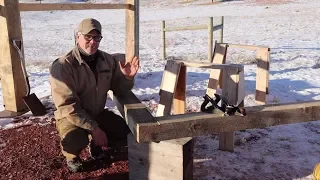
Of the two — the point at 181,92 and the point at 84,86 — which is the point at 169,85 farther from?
the point at 84,86

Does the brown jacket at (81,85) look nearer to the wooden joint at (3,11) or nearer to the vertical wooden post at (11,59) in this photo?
the vertical wooden post at (11,59)

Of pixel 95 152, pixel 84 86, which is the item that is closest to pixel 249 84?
pixel 95 152

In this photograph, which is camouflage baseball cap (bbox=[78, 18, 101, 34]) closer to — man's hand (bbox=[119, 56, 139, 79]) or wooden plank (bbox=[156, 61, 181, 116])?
man's hand (bbox=[119, 56, 139, 79])

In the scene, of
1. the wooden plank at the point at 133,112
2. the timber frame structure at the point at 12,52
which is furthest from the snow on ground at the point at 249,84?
the wooden plank at the point at 133,112

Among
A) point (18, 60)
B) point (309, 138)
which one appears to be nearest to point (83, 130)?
point (18, 60)

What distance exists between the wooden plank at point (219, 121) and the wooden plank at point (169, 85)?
40.3 inches

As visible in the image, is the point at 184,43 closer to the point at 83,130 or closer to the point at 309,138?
the point at 309,138

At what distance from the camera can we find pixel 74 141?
3.14 m

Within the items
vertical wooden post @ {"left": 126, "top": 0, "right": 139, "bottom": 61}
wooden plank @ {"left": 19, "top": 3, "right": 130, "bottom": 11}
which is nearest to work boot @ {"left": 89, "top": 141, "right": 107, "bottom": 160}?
wooden plank @ {"left": 19, "top": 3, "right": 130, "bottom": 11}

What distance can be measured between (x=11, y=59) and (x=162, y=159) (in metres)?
2.75

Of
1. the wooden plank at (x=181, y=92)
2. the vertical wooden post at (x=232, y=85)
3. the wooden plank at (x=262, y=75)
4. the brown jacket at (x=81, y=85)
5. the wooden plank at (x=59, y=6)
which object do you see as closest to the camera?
the brown jacket at (x=81, y=85)

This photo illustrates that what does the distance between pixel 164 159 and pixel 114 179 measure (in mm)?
578

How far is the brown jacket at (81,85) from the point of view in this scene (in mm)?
3061

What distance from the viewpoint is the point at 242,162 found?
349 centimetres
